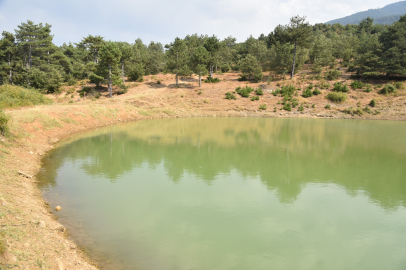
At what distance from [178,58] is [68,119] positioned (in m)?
29.9

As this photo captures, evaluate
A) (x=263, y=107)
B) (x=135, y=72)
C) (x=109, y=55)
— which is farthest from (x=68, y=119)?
(x=135, y=72)

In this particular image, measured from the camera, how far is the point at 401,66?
47.7 meters

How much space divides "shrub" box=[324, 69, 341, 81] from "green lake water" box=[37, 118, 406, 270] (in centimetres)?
3742

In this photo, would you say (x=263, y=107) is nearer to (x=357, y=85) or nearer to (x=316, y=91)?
(x=316, y=91)

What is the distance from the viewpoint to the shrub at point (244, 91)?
49500 millimetres

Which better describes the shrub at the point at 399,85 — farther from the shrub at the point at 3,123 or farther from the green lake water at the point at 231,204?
the shrub at the point at 3,123

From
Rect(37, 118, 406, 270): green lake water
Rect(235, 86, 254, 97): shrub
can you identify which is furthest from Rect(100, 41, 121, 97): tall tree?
Rect(37, 118, 406, 270): green lake water

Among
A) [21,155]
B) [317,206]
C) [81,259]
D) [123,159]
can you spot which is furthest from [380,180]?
[21,155]

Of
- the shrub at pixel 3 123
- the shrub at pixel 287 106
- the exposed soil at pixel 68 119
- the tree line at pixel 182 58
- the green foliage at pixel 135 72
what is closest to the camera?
the exposed soil at pixel 68 119

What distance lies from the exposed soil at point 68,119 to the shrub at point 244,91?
61.7 inches

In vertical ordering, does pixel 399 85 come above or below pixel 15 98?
above

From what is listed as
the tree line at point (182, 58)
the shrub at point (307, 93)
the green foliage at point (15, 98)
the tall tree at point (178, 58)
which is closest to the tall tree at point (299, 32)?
the tree line at point (182, 58)

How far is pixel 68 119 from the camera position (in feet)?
86.5

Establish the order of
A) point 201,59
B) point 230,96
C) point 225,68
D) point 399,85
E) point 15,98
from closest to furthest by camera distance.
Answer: point 15,98, point 399,85, point 230,96, point 201,59, point 225,68
